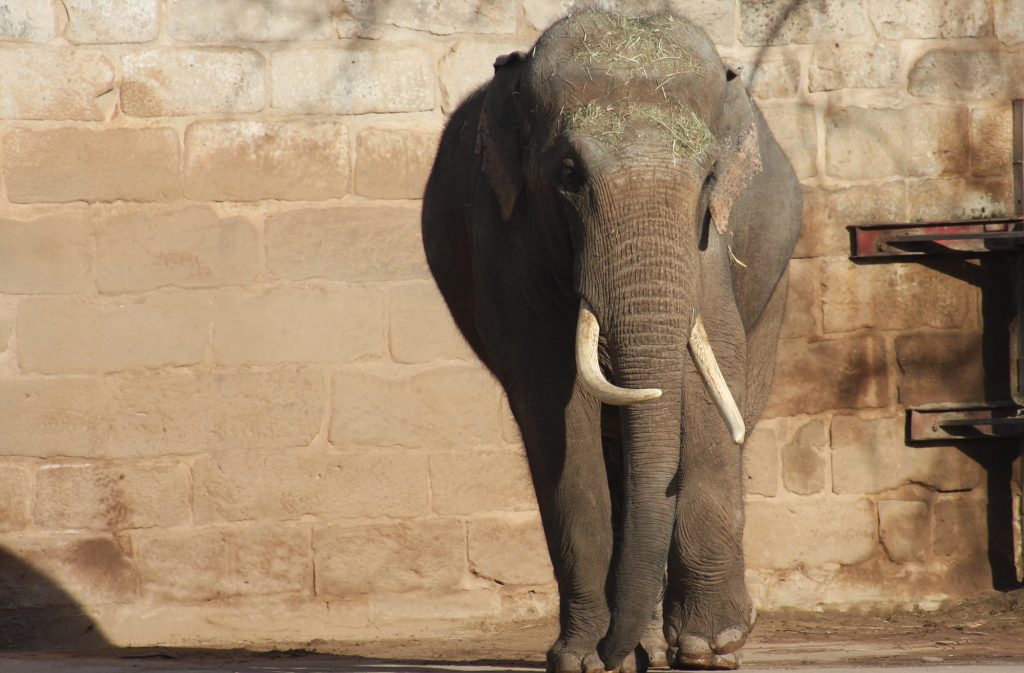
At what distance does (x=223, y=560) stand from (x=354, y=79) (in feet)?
7.41

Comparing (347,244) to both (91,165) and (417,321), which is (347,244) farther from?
(91,165)

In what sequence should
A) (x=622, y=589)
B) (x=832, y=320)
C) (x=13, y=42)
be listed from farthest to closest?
(x=832, y=320) → (x=13, y=42) → (x=622, y=589)

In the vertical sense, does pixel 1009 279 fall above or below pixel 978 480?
above

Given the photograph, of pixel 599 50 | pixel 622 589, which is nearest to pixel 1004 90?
pixel 599 50

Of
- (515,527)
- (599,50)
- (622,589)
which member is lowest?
(515,527)

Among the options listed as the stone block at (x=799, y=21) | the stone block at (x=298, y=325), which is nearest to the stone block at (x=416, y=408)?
the stone block at (x=298, y=325)

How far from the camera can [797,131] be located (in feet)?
24.0

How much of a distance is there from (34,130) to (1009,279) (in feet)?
15.0

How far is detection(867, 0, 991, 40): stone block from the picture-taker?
734 cm

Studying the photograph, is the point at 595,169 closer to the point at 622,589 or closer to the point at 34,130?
A: the point at 622,589

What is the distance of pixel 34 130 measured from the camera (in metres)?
6.95

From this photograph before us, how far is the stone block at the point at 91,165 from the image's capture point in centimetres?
695

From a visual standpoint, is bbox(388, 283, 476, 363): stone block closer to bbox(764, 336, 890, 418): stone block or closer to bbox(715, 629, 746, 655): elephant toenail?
bbox(764, 336, 890, 418): stone block

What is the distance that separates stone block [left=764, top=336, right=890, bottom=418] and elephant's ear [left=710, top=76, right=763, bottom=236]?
9.15ft
